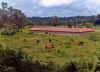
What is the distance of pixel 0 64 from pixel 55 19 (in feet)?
208

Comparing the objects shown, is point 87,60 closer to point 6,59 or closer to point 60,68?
point 60,68

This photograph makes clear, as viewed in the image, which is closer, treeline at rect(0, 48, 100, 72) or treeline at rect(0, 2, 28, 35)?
treeline at rect(0, 48, 100, 72)

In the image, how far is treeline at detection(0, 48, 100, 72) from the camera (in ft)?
63.5

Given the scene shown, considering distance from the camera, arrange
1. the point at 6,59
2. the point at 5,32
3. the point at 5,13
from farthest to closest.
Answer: the point at 5,13 < the point at 5,32 < the point at 6,59

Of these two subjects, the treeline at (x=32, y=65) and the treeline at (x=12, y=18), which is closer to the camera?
the treeline at (x=32, y=65)

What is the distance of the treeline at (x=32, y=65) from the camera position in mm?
19344

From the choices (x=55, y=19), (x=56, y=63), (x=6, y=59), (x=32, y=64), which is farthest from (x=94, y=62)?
(x=55, y=19)

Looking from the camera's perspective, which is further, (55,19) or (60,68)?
(55,19)

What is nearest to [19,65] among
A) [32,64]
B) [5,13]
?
[32,64]

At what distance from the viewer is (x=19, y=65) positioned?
20.1 metres

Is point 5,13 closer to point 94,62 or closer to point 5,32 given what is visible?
point 5,32

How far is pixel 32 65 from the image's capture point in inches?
770

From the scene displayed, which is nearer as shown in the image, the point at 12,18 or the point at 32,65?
the point at 32,65

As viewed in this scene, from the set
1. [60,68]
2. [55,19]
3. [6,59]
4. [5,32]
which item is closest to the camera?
[60,68]
